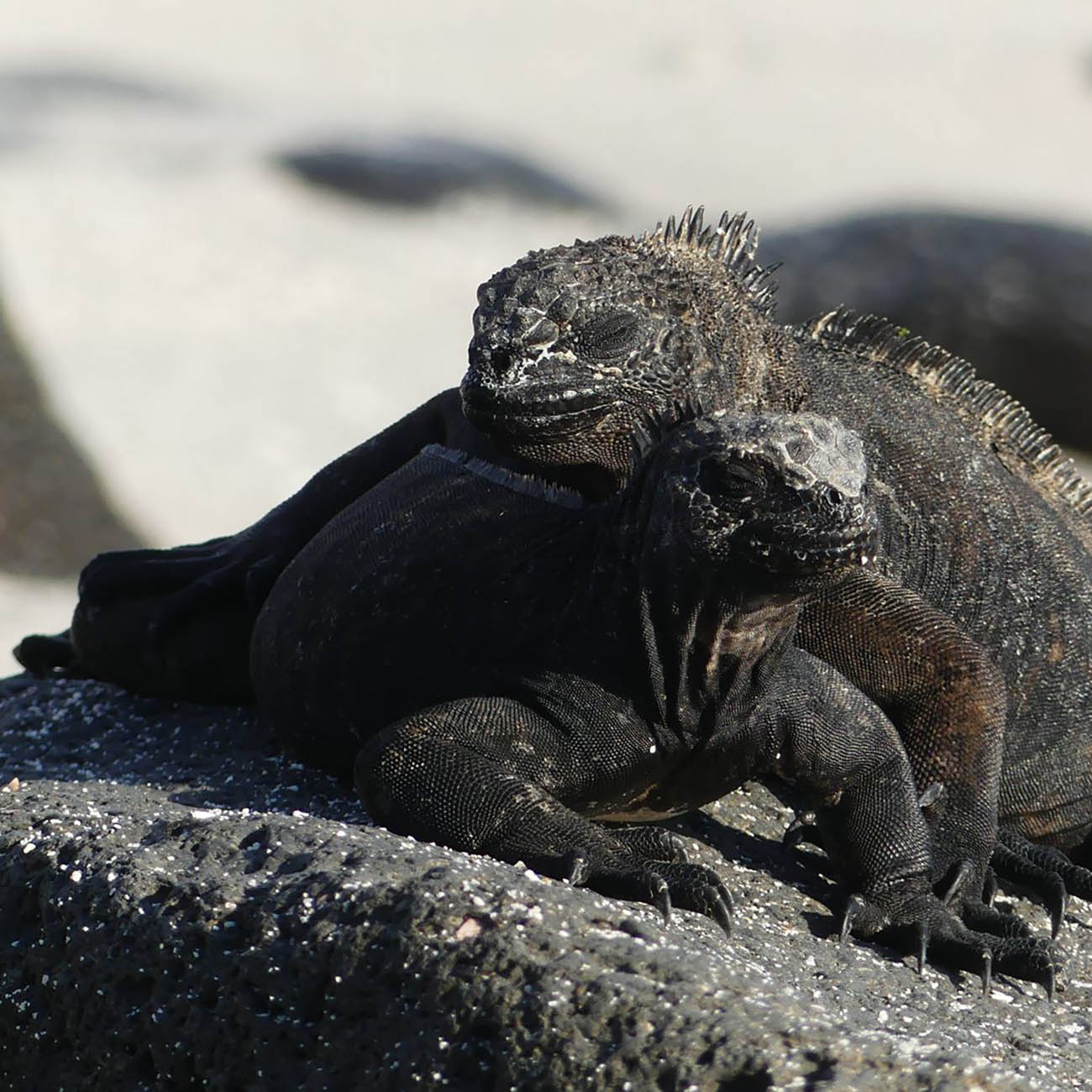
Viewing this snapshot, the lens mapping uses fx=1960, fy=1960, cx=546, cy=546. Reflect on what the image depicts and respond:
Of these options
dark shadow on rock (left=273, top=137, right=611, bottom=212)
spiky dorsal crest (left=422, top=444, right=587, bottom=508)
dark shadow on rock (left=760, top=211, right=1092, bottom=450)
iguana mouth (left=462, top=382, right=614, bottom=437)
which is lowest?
spiky dorsal crest (left=422, top=444, right=587, bottom=508)

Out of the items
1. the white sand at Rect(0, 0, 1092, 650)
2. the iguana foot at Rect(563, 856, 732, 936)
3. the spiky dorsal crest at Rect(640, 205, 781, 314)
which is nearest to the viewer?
→ the iguana foot at Rect(563, 856, 732, 936)

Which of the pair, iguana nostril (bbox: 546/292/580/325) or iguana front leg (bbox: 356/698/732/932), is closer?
iguana front leg (bbox: 356/698/732/932)

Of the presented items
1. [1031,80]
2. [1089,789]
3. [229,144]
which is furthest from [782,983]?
[1031,80]

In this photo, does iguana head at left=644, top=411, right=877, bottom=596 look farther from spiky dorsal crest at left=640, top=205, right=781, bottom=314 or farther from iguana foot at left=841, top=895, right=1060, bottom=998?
spiky dorsal crest at left=640, top=205, right=781, bottom=314

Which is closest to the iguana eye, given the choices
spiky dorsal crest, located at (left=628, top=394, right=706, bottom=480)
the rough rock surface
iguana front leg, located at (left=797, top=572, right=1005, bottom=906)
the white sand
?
spiky dorsal crest, located at (left=628, top=394, right=706, bottom=480)

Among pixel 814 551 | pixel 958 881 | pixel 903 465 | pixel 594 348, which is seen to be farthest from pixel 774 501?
pixel 903 465

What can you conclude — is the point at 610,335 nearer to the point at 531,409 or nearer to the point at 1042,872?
the point at 531,409

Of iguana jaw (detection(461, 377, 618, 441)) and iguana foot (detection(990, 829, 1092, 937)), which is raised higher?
iguana jaw (detection(461, 377, 618, 441))

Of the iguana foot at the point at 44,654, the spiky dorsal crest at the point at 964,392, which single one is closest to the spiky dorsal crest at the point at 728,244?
the spiky dorsal crest at the point at 964,392
